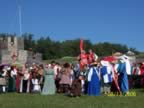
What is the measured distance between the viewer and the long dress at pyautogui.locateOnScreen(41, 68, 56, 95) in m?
22.6

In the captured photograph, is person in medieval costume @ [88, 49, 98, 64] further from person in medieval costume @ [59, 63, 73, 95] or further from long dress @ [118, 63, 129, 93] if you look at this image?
long dress @ [118, 63, 129, 93]

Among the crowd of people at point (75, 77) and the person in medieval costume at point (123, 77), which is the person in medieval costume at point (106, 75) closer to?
the crowd of people at point (75, 77)

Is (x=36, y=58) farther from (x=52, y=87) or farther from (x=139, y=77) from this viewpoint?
(x=52, y=87)

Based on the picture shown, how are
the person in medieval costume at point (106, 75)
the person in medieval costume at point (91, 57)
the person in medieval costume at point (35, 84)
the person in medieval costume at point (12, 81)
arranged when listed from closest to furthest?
the person in medieval costume at point (106, 75) → the person in medieval costume at point (91, 57) → the person in medieval costume at point (35, 84) → the person in medieval costume at point (12, 81)

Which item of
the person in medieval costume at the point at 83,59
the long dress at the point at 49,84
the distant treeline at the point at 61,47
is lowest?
the long dress at the point at 49,84

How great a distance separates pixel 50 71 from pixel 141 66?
594 cm

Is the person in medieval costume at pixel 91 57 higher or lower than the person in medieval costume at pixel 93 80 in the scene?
higher

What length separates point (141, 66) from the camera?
1045 inches

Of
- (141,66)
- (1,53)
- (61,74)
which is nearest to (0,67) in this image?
(61,74)

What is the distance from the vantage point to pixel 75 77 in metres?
21.6

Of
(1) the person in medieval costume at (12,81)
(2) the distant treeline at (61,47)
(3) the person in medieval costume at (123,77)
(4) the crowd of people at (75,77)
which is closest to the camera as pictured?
(3) the person in medieval costume at (123,77)

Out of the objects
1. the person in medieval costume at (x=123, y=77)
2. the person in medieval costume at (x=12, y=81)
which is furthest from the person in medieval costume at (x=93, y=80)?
the person in medieval costume at (x=12, y=81)

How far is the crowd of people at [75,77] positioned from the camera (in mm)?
20984

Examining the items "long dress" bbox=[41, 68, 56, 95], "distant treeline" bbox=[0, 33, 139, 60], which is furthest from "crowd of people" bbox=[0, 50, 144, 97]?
"distant treeline" bbox=[0, 33, 139, 60]
